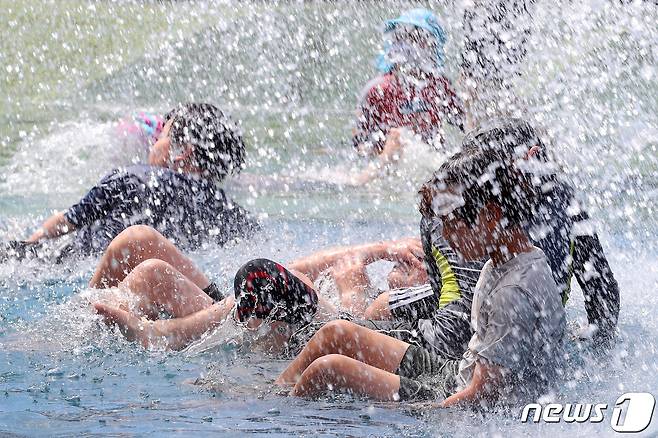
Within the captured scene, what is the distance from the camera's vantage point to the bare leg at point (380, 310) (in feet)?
14.1

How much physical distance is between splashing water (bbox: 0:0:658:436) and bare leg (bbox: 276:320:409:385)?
7.9 inches

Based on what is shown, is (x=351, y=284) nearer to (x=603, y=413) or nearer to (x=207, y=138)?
(x=207, y=138)

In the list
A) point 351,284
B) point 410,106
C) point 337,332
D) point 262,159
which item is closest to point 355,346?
point 337,332

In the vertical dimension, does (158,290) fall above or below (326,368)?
above

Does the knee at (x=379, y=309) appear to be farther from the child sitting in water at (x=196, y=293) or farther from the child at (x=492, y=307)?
the child at (x=492, y=307)

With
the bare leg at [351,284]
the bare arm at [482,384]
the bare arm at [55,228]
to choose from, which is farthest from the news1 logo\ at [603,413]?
the bare arm at [55,228]

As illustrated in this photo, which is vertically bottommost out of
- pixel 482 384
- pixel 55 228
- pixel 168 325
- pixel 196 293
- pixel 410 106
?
pixel 482 384

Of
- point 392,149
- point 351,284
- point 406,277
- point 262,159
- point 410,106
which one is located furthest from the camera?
point 262,159

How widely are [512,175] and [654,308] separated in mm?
1958

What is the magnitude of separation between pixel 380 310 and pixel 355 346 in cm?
67

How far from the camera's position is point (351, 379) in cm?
348

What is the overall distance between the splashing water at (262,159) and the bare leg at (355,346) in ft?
0.66

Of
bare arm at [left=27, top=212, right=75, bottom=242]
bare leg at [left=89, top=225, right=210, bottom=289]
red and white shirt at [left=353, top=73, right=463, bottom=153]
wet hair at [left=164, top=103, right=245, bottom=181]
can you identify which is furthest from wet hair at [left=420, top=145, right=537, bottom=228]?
red and white shirt at [left=353, top=73, right=463, bottom=153]

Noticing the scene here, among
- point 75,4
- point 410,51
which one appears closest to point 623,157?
Answer: point 410,51
